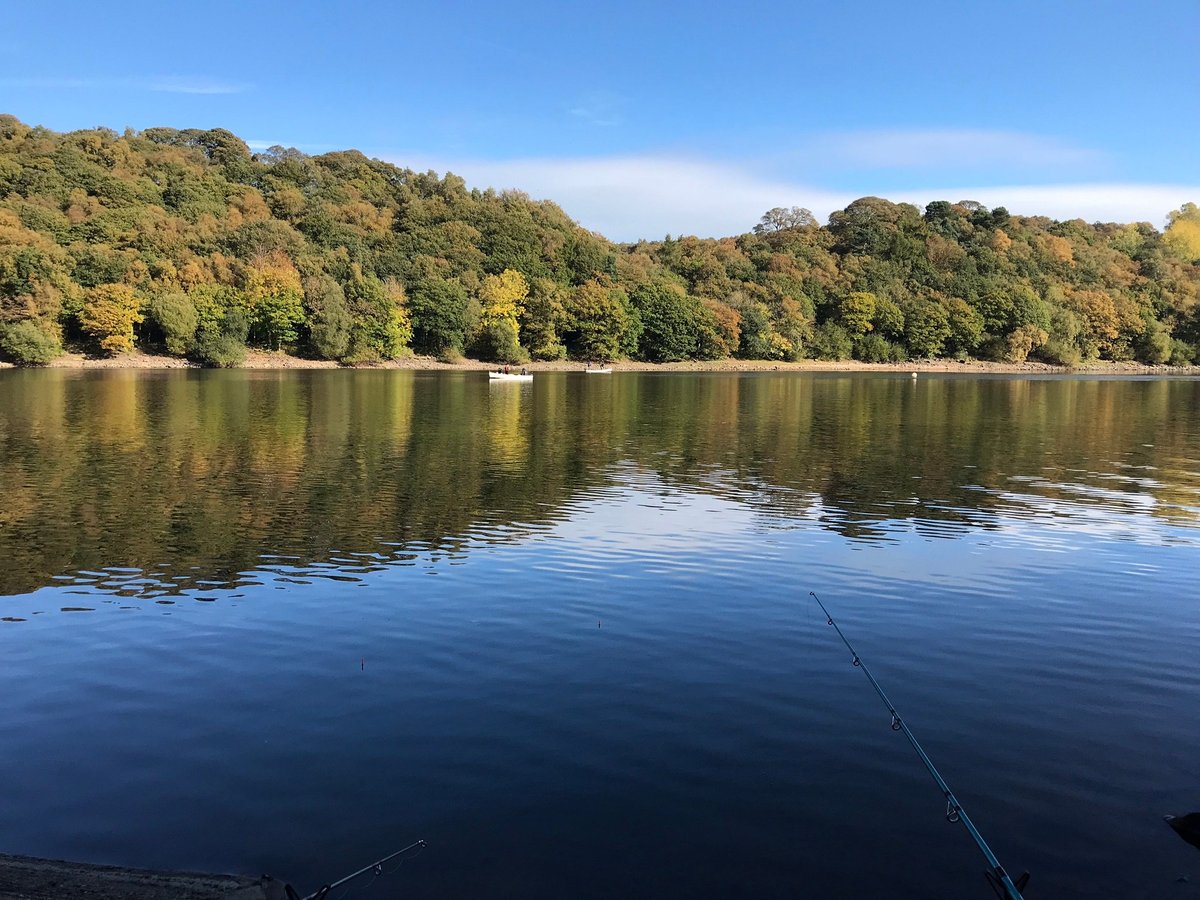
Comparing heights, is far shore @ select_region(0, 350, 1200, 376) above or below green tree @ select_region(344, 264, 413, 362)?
below

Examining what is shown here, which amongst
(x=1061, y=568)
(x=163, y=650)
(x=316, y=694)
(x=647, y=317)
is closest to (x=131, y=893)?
(x=316, y=694)

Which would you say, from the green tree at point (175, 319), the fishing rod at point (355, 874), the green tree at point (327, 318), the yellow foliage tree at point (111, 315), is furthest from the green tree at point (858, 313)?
the fishing rod at point (355, 874)

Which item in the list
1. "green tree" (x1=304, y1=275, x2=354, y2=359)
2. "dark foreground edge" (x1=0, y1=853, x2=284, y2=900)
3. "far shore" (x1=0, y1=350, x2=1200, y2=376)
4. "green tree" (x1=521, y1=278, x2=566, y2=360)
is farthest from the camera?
"green tree" (x1=521, y1=278, x2=566, y2=360)

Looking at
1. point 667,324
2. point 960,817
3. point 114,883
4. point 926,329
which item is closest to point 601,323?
point 667,324

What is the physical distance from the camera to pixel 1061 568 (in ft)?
58.5

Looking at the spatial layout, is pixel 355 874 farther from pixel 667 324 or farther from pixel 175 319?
pixel 667 324

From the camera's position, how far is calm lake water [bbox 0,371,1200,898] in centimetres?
773

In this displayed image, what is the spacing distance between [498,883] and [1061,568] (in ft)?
47.5

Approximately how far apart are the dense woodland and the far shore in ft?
5.75

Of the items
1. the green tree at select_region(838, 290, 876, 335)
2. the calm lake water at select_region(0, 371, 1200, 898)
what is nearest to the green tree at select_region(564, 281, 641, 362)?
the green tree at select_region(838, 290, 876, 335)

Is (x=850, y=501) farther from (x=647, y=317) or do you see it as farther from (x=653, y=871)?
(x=647, y=317)

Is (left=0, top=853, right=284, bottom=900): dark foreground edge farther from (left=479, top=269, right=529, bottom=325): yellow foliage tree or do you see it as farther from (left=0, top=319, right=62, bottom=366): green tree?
(left=479, top=269, right=529, bottom=325): yellow foliage tree

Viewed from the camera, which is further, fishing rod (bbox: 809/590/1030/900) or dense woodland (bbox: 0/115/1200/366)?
dense woodland (bbox: 0/115/1200/366)

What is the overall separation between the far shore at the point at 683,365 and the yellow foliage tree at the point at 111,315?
216cm
